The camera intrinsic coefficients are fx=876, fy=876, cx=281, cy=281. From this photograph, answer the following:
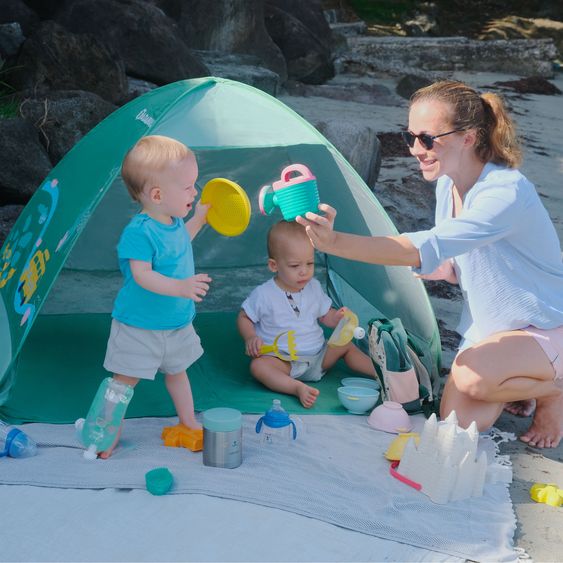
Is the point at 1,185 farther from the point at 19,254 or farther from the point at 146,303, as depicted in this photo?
the point at 146,303

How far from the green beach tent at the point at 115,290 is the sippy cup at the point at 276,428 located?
21 centimetres

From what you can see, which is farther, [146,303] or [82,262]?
[82,262]

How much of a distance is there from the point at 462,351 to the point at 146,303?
3.00ft

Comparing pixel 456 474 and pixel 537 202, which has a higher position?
pixel 537 202

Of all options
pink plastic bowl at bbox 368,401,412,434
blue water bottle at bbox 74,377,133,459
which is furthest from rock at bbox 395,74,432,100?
blue water bottle at bbox 74,377,133,459

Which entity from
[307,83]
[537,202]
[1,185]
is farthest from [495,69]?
[537,202]

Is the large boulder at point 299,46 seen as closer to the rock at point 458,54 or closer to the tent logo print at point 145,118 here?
the rock at point 458,54

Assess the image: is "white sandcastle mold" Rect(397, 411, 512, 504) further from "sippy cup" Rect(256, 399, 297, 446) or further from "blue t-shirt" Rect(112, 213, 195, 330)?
"blue t-shirt" Rect(112, 213, 195, 330)

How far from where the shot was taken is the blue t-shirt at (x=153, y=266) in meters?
2.21

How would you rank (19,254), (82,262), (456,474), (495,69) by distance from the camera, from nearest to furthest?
(456,474) < (19,254) < (82,262) < (495,69)

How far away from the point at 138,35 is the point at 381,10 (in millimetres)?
7686

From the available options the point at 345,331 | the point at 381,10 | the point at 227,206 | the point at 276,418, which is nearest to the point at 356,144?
the point at 345,331

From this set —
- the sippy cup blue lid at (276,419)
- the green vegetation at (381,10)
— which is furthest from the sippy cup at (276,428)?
the green vegetation at (381,10)

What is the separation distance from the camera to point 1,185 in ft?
13.8
